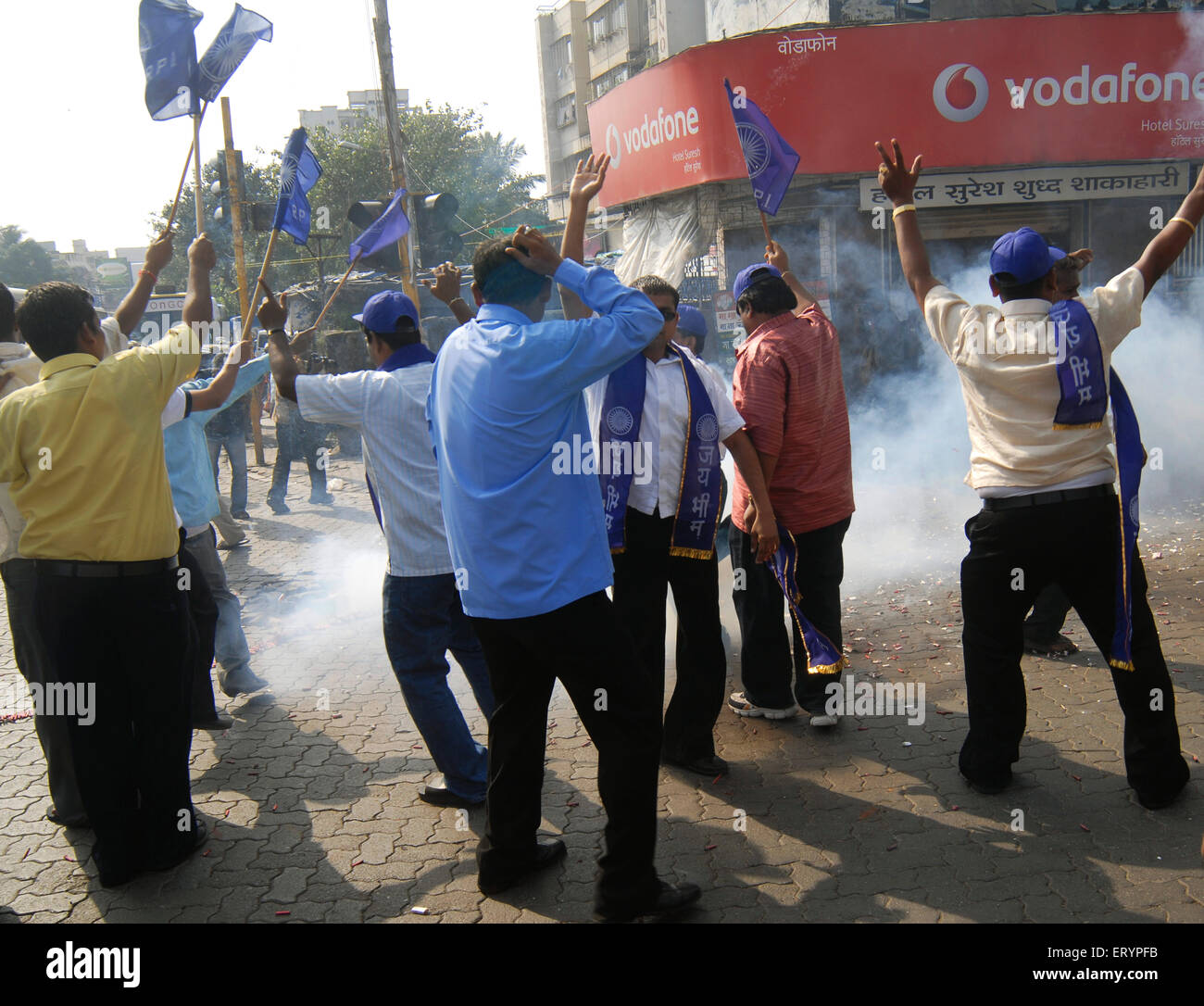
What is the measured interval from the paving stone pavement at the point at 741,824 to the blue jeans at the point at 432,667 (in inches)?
7.9

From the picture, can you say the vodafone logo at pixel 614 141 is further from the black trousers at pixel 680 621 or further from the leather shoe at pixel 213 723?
the black trousers at pixel 680 621

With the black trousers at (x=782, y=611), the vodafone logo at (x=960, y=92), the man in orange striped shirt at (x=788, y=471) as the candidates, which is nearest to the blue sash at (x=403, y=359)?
the man in orange striped shirt at (x=788, y=471)

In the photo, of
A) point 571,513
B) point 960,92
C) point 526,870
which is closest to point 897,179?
point 571,513

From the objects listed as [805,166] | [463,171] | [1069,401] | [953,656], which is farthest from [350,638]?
[463,171]

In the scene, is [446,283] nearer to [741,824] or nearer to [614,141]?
[741,824]

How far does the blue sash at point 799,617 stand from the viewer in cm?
422

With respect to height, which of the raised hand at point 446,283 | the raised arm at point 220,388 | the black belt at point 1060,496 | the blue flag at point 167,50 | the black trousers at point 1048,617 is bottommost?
the black trousers at point 1048,617

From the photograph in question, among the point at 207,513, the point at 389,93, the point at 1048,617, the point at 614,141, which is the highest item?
the point at 389,93

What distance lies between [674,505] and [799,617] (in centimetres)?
87

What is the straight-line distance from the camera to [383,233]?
6.73m

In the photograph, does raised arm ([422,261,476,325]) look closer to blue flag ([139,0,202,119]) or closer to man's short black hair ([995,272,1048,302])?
man's short black hair ([995,272,1048,302])

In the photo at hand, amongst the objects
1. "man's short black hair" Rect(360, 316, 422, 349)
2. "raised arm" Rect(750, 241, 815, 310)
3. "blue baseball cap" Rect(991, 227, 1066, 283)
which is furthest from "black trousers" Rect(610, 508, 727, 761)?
"blue baseball cap" Rect(991, 227, 1066, 283)
